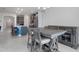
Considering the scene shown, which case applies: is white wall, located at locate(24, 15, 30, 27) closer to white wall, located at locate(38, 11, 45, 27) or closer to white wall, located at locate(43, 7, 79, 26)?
white wall, located at locate(38, 11, 45, 27)

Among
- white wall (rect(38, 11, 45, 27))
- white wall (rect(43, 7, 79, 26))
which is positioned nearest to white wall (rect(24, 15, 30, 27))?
white wall (rect(38, 11, 45, 27))

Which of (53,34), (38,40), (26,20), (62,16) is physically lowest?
(38,40)

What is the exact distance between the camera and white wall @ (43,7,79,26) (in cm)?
225

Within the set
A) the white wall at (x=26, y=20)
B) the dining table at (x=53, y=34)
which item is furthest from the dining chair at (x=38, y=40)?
the white wall at (x=26, y=20)

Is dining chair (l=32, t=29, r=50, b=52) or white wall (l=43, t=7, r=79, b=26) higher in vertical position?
white wall (l=43, t=7, r=79, b=26)

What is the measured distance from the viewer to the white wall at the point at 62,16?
2.25 m

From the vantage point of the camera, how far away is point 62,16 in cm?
238

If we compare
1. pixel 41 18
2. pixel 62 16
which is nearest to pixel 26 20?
pixel 41 18

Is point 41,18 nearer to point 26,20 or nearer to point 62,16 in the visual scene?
point 26,20

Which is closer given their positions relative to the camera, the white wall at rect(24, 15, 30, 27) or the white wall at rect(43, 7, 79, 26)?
the white wall at rect(43, 7, 79, 26)

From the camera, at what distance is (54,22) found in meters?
2.45

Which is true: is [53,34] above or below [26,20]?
below

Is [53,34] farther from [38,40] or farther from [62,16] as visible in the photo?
[62,16]
